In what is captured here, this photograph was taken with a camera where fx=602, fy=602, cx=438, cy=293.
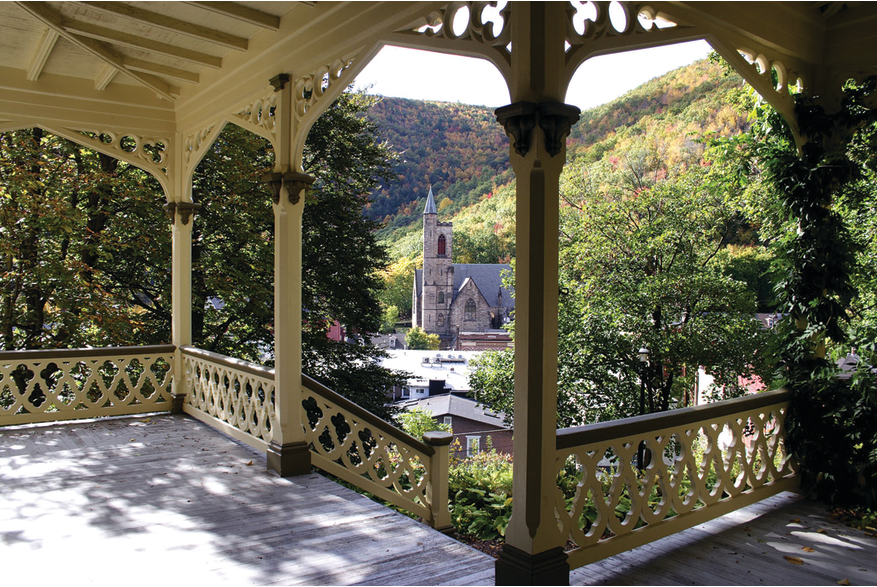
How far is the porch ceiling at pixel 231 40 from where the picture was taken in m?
3.96

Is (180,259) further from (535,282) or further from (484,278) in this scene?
(484,278)

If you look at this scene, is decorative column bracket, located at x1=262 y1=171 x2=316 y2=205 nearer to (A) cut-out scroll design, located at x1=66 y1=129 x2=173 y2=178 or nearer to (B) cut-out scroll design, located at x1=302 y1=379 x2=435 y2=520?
(B) cut-out scroll design, located at x1=302 y1=379 x2=435 y2=520

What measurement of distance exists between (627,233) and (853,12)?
13.9m

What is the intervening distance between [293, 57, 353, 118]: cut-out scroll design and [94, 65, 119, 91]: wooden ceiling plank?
90.2 inches

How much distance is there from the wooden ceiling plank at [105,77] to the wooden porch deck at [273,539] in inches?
151


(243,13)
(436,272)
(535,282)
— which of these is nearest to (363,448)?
(535,282)

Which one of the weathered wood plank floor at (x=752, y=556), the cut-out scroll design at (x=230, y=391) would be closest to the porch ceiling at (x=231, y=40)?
the cut-out scroll design at (x=230, y=391)

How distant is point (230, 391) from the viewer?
6.60m

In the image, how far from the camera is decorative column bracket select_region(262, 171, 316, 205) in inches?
200

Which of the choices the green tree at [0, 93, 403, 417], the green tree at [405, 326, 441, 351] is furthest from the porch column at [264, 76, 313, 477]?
the green tree at [405, 326, 441, 351]

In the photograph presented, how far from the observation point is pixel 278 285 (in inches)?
205

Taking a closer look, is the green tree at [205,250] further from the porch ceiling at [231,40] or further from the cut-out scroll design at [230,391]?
the porch ceiling at [231,40]

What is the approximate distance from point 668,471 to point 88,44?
575 cm

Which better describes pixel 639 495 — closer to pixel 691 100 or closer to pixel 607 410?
pixel 607 410
